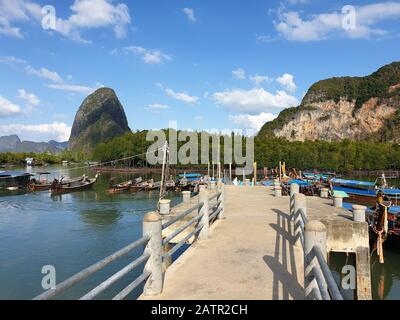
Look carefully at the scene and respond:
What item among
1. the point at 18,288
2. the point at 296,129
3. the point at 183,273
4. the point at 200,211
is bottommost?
the point at 18,288

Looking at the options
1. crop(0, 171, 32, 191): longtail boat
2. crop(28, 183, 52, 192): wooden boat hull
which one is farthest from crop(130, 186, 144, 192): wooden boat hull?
crop(0, 171, 32, 191): longtail boat

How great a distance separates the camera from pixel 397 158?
89938mm

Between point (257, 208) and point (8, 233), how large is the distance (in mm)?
19560

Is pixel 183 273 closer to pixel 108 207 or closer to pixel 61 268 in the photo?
pixel 61 268

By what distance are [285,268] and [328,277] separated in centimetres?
294

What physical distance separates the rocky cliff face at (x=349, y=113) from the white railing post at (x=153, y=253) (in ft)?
511

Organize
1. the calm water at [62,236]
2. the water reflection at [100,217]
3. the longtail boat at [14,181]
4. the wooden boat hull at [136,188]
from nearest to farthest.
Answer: the calm water at [62,236]
the water reflection at [100,217]
the wooden boat hull at [136,188]
the longtail boat at [14,181]

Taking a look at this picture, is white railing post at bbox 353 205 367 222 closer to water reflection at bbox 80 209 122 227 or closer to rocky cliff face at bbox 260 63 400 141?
water reflection at bbox 80 209 122 227

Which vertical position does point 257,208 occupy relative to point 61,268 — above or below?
above

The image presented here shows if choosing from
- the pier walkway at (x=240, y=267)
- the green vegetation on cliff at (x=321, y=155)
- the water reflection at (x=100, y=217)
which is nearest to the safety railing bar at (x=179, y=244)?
the pier walkway at (x=240, y=267)

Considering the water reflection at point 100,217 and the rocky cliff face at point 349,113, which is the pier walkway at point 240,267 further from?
the rocky cliff face at point 349,113

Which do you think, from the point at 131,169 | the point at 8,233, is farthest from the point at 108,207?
the point at 131,169

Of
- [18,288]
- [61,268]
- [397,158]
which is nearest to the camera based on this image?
[18,288]

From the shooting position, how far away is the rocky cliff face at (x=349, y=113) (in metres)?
155
